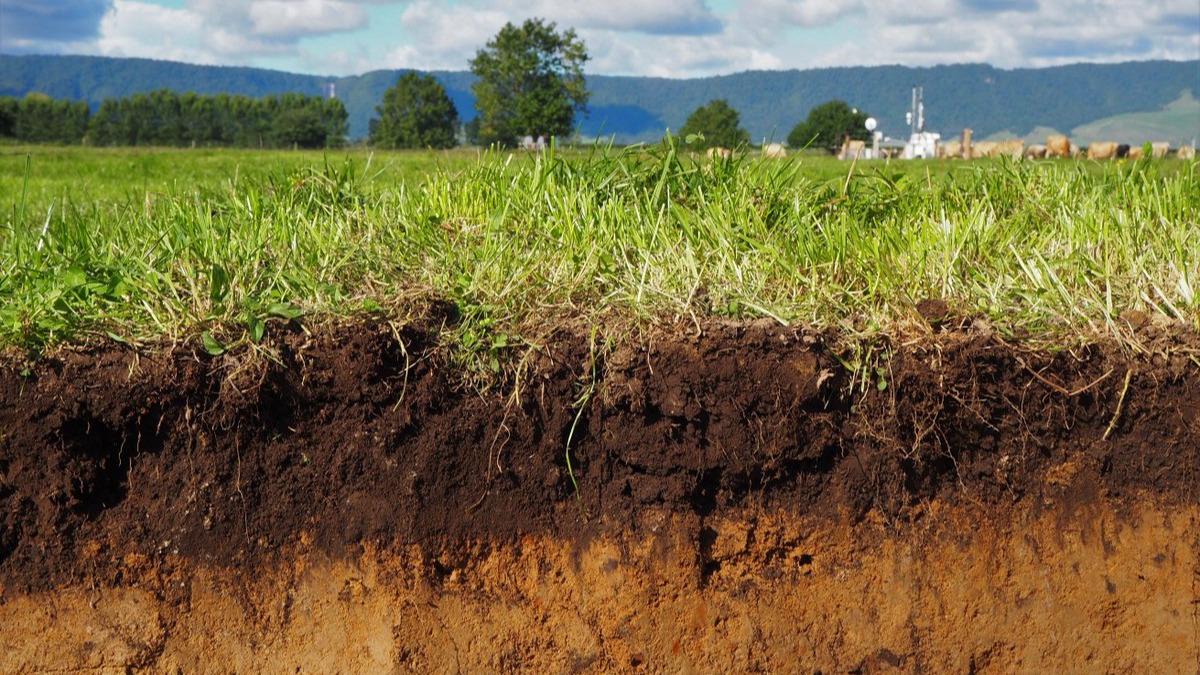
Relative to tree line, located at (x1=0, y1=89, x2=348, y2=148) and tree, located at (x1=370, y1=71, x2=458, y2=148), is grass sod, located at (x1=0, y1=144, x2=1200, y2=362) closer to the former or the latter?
tree line, located at (x1=0, y1=89, x2=348, y2=148)

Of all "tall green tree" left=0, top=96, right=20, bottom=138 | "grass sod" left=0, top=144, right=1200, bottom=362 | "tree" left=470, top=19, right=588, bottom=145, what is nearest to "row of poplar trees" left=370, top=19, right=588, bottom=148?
"tree" left=470, top=19, right=588, bottom=145

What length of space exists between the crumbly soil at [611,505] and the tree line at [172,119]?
6602cm

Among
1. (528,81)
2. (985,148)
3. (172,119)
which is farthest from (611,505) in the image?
(172,119)

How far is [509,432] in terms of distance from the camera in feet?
8.41

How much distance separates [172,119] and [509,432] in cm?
10267

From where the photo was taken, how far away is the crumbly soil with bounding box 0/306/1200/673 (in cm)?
254

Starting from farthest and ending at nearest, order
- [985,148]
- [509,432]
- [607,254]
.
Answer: [985,148]
[607,254]
[509,432]

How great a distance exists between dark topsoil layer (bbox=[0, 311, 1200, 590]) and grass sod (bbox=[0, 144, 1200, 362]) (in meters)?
0.11

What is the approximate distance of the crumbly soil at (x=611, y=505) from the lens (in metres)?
2.54

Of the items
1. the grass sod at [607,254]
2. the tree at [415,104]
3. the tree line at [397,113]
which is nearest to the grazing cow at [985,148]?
the grass sod at [607,254]

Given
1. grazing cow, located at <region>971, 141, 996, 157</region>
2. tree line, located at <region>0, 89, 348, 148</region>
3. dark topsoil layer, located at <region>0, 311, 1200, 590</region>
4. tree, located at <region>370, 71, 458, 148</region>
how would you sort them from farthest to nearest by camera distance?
tree, located at <region>370, 71, 458, 148</region> < tree line, located at <region>0, 89, 348, 148</region> < grazing cow, located at <region>971, 141, 996, 157</region> < dark topsoil layer, located at <region>0, 311, 1200, 590</region>

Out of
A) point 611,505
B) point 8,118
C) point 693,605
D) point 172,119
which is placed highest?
point 172,119

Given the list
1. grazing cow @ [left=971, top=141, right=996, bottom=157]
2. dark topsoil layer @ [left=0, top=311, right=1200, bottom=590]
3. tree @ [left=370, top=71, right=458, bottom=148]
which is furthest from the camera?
tree @ [left=370, top=71, right=458, bottom=148]

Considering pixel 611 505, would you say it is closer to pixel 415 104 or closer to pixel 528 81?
pixel 528 81
